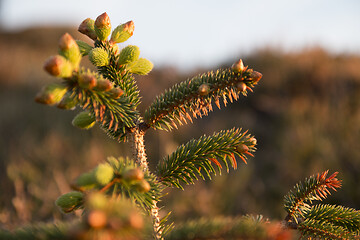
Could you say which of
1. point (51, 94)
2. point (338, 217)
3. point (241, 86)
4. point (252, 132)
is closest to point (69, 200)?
point (51, 94)

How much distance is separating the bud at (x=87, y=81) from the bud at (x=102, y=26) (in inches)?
A: 7.9

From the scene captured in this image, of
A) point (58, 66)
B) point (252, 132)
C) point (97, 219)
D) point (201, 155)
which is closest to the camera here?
point (97, 219)

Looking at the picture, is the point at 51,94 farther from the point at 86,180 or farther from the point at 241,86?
the point at 241,86

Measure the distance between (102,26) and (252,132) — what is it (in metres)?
6.24

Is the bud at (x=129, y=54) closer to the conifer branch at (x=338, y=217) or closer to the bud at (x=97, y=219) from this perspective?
the bud at (x=97, y=219)

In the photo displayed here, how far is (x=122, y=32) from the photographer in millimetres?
859

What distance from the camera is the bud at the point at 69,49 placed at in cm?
63

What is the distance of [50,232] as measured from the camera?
24.1 inches

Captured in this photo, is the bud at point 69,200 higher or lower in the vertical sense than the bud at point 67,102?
lower

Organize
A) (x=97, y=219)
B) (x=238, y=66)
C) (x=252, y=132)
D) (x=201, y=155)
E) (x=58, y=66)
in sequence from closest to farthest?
1. (x=97, y=219)
2. (x=58, y=66)
3. (x=238, y=66)
4. (x=201, y=155)
5. (x=252, y=132)

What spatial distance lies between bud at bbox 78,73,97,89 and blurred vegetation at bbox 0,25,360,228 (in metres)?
2.71

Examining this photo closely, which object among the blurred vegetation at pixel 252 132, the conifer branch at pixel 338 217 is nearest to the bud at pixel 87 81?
the conifer branch at pixel 338 217

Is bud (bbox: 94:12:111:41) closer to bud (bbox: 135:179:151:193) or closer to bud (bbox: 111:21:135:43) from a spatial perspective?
bud (bbox: 111:21:135:43)

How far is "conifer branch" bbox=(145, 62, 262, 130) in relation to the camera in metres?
0.82
